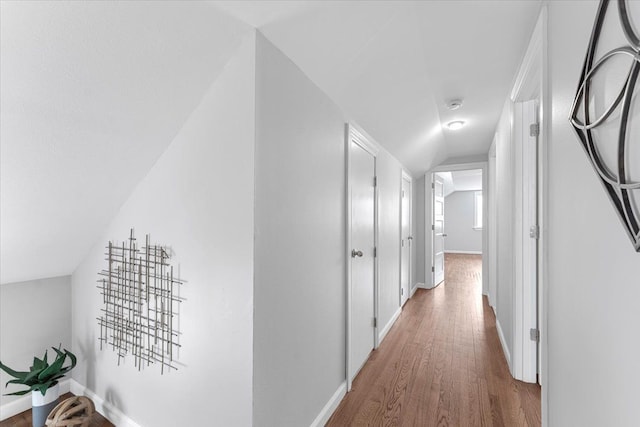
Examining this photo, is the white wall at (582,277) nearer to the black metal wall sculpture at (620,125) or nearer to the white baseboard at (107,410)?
the black metal wall sculpture at (620,125)

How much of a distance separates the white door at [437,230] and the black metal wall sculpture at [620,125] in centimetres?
413

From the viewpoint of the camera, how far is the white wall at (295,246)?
4.03 ft

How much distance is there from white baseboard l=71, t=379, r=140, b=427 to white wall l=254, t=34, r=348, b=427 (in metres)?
1.03

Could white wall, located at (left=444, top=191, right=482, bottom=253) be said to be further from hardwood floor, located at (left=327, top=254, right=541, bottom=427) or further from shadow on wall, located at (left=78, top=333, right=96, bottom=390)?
shadow on wall, located at (left=78, top=333, right=96, bottom=390)

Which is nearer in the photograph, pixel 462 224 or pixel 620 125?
pixel 620 125

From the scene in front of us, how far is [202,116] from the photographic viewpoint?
1333 mm

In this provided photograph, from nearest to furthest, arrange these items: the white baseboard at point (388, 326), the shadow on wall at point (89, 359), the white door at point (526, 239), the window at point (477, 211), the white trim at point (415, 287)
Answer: the shadow on wall at point (89, 359) < the white door at point (526, 239) < the white baseboard at point (388, 326) < the white trim at point (415, 287) < the window at point (477, 211)

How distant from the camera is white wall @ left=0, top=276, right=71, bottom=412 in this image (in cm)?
183

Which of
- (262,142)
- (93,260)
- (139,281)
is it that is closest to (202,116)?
(262,142)

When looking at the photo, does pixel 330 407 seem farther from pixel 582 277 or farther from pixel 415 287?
pixel 415 287

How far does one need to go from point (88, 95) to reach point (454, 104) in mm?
2560

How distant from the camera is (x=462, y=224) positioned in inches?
380

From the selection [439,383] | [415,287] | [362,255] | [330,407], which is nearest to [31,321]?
[330,407]

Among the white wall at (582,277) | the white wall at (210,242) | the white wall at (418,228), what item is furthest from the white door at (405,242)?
the white wall at (210,242)
